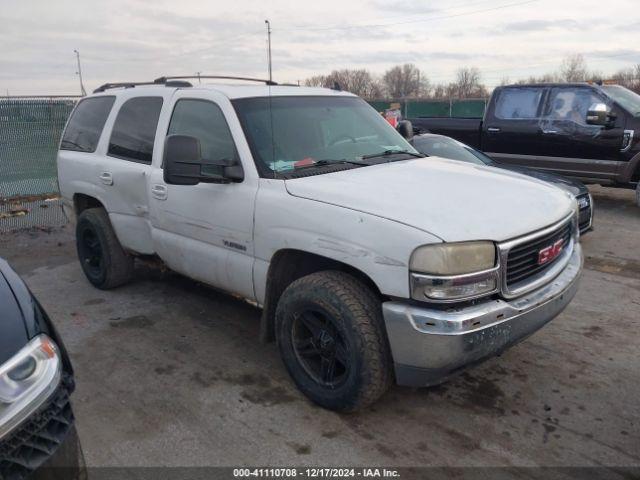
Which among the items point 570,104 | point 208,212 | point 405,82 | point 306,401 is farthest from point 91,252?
point 405,82

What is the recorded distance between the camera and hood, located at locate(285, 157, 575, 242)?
285cm

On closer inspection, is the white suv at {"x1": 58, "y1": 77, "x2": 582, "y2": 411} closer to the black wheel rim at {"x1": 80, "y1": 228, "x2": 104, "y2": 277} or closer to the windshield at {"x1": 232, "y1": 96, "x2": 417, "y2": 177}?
the windshield at {"x1": 232, "y1": 96, "x2": 417, "y2": 177}

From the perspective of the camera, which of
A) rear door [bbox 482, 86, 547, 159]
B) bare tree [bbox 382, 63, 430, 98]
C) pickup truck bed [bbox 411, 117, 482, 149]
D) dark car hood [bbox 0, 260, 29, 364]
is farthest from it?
bare tree [bbox 382, 63, 430, 98]

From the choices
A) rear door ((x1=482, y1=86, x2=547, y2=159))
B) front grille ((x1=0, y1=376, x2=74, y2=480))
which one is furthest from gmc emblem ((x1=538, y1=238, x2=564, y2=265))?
rear door ((x1=482, y1=86, x2=547, y2=159))

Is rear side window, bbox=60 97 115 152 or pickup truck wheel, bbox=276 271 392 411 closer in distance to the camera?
pickup truck wheel, bbox=276 271 392 411

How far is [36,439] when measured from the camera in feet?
5.89

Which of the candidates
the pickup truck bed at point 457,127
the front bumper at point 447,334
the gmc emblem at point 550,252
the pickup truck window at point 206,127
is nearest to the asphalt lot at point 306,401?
the front bumper at point 447,334

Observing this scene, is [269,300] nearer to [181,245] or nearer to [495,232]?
[181,245]

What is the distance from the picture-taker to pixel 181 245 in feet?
13.8

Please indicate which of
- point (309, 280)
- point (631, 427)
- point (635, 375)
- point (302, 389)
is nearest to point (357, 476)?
point (302, 389)

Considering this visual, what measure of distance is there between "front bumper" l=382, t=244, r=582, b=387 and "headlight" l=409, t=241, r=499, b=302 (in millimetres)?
90

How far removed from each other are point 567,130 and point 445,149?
2.70 m

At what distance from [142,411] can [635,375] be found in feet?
10.3

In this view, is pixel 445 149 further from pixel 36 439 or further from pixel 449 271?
pixel 36 439
